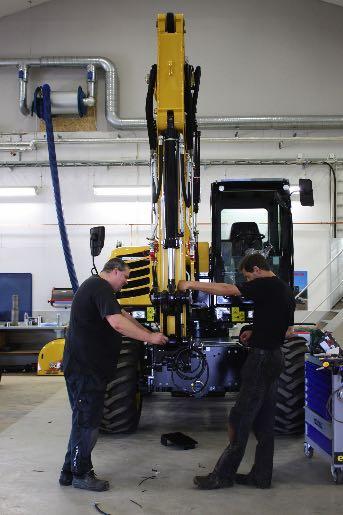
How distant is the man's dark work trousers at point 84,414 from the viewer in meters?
4.93

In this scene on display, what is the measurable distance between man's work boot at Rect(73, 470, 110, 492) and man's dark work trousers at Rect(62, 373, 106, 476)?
8 cm

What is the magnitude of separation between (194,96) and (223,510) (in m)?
4.03

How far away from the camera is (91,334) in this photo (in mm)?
5000

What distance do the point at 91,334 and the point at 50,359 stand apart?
777 cm

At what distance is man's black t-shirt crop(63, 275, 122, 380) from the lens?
16.3ft

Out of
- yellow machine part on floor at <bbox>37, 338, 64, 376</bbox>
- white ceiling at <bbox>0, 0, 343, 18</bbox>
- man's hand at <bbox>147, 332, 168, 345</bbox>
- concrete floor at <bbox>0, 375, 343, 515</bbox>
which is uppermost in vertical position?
white ceiling at <bbox>0, 0, 343, 18</bbox>

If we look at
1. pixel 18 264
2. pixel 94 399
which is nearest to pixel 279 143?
pixel 18 264

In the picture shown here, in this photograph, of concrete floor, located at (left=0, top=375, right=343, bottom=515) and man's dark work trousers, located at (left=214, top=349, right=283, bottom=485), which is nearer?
concrete floor, located at (left=0, top=375, right=343, bottom=515)

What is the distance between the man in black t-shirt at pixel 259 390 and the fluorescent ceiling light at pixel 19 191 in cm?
996

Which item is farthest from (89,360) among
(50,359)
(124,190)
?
(124,190)

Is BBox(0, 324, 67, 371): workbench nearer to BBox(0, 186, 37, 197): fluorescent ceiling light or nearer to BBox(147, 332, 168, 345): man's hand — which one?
BBox(0, 186, 37, 197): fluorescent ceiling light

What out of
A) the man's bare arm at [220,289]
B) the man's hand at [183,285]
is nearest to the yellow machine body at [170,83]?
the man's hand at [183,285]

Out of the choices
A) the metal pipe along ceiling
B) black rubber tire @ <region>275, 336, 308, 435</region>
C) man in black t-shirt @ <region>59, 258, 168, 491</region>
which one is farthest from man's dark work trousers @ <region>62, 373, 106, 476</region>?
the metal pipe along ceiling

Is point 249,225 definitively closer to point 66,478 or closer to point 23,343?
point 66,478
